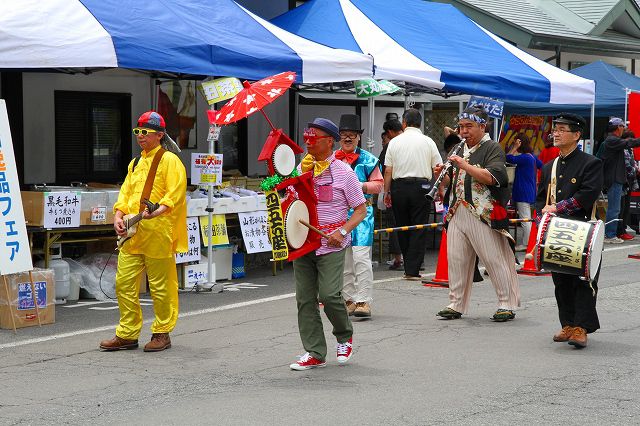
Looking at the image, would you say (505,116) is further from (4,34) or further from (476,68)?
(4,34)

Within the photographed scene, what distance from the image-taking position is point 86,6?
35.4ft

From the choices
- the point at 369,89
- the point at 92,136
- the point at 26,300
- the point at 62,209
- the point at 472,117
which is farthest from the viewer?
the point at 92,136

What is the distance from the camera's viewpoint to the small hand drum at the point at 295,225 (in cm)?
737

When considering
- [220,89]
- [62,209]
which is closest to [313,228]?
[62,209]

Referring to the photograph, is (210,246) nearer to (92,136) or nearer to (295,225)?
(92,136)

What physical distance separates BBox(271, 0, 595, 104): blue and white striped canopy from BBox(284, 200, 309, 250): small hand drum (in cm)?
646

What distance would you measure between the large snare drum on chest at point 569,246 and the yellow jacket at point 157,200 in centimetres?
296

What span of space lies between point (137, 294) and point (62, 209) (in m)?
2.79

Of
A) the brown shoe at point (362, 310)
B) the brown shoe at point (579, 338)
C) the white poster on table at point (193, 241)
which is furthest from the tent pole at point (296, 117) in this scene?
the brown shoe at point (579, 338)

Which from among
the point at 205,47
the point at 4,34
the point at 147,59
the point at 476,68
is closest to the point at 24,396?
the point at 4,34

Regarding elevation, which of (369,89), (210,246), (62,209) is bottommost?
(210,246)

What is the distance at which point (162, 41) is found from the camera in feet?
36.0

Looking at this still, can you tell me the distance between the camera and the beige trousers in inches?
370

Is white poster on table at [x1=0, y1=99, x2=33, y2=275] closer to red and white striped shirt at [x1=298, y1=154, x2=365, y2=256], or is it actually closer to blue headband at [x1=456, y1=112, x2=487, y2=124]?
red and white striped shirt at [x1=298, y1=154, x2=365, y2=256]
